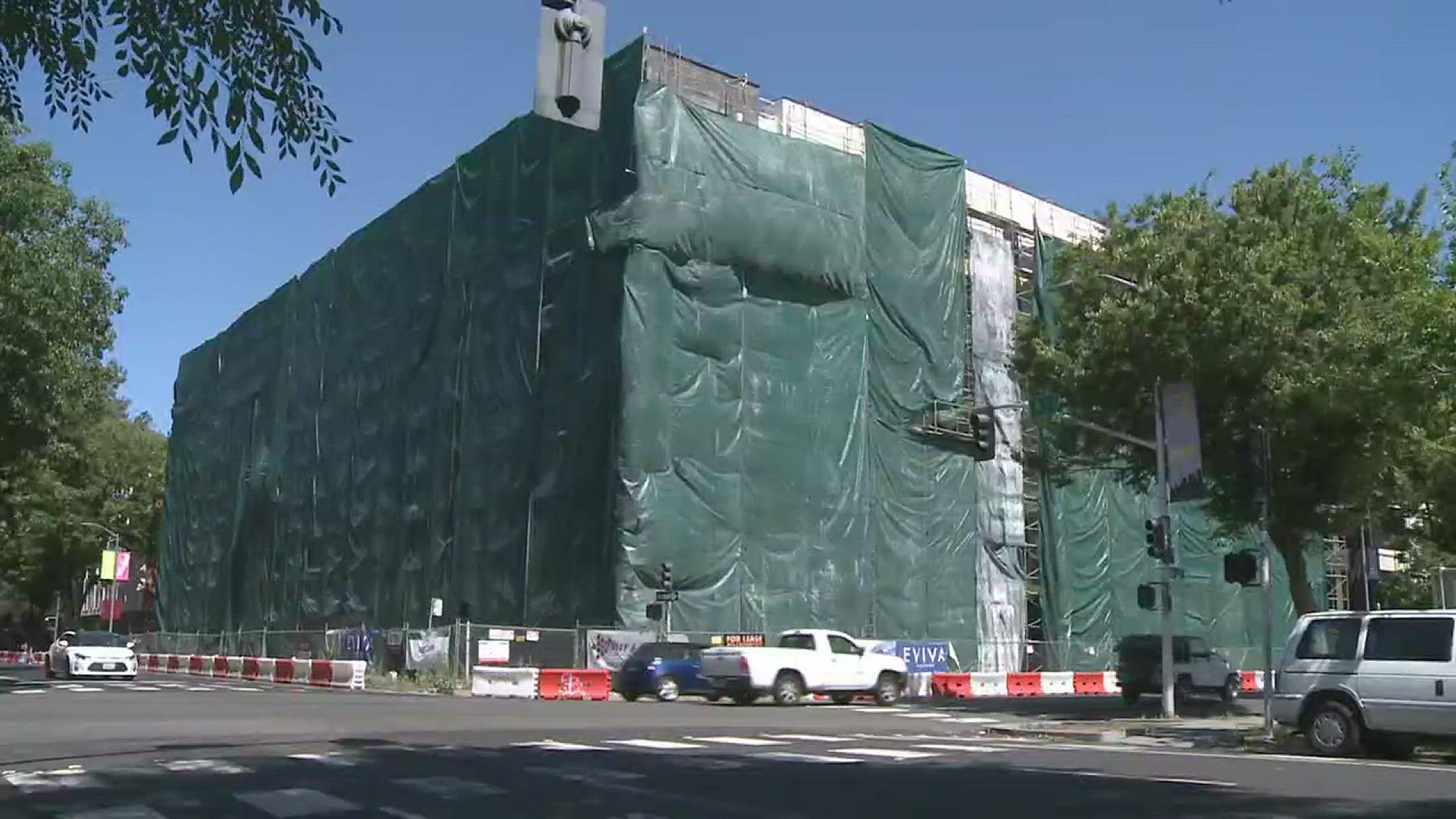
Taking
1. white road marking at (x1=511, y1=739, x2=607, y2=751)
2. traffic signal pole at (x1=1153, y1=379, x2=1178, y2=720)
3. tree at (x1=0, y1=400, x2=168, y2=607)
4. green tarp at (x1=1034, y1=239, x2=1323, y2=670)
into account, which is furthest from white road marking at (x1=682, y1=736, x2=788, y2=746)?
tree at (x1=0, y1=400, x2=168, y2=607)

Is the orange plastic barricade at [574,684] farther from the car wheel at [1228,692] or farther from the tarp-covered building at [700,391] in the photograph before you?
the car wheel at [1228,692]

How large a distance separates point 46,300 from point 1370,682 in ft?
88.6

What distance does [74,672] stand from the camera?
36.8 m

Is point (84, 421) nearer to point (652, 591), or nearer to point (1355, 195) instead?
point (652, 591)

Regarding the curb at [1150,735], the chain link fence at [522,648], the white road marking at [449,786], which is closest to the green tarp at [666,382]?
the chain link fence at [522,648]

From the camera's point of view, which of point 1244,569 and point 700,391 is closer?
point 1244,569

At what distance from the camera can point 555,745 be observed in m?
16.6

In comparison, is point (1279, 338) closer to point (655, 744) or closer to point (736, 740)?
point (736, 740)

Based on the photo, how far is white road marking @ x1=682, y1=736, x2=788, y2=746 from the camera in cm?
1767

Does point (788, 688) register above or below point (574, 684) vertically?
above

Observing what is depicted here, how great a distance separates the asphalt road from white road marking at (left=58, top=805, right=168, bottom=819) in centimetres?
3

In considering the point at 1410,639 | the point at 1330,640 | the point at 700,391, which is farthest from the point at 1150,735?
the point at 700,391

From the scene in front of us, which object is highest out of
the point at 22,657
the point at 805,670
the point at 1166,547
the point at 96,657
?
the point at 1166,547

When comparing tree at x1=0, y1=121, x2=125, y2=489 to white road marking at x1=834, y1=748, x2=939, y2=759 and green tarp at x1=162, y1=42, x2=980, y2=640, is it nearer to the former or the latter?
green tarp at x1=162, y1=42, x2=980, y2=640
